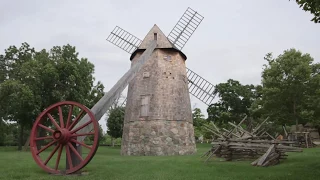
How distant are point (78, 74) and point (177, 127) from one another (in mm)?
15307

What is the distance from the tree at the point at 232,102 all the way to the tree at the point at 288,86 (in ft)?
54.4

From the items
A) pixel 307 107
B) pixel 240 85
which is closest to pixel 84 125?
pixel 307 107

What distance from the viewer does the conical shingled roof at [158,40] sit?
24453 millimetres

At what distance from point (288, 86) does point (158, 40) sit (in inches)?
583

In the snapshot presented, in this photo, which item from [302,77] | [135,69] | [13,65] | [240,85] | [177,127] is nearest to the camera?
[135,69]

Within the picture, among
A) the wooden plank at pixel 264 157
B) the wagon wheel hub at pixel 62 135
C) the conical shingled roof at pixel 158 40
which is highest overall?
the conical shingled roof at pixel 158 40

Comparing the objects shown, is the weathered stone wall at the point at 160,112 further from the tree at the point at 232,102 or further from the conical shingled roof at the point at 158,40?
the tree at the point at 232,102

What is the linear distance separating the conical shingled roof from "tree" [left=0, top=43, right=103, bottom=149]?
10449 millimetres

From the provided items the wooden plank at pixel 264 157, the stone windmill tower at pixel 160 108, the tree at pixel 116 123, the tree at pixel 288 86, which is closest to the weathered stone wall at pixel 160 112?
the stone windmill tower at pixel 160 108

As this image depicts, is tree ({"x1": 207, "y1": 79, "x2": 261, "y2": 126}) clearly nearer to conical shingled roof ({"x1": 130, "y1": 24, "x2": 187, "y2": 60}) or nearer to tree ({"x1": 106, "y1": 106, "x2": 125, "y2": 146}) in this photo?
tree ({"x1": 106, "y1": 106, "x2": 125, "y2": 146})

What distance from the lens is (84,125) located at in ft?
36.7

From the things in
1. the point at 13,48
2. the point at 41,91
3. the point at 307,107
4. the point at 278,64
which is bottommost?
the point at 307,107

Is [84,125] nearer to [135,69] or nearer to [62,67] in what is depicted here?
[135,69]

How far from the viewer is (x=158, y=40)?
81.6 ft
